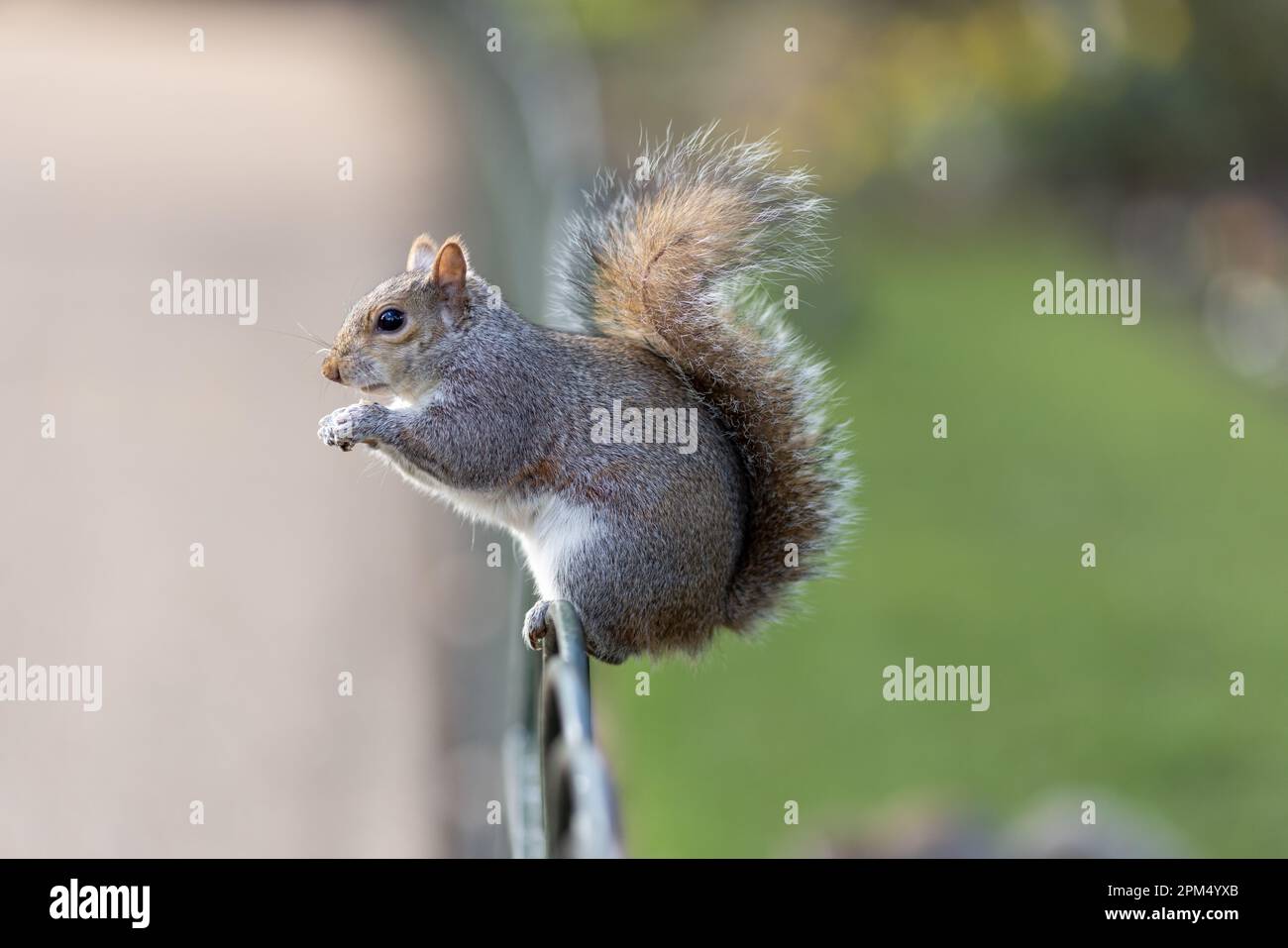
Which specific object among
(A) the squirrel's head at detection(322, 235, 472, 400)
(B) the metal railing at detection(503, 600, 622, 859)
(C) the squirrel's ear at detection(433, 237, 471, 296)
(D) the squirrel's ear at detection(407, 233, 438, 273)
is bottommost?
(B) the metal railing at detection(503, 600, 622, 859)

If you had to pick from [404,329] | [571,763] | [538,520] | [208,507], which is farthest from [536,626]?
[208,507]

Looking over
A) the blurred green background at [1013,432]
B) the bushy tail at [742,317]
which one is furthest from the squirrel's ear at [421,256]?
the blurred green background at [1013,432]

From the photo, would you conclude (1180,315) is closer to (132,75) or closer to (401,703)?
(132,75)

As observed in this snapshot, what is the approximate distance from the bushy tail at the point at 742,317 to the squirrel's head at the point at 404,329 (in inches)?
8.7

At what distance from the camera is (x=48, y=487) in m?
4.83

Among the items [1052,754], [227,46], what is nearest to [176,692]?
[1052,754]

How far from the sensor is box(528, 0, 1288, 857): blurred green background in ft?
20.3

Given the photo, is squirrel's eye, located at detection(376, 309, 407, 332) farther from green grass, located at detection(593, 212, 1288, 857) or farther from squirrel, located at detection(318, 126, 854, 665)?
green grass, located at detection(593, 212, 1288, 857)

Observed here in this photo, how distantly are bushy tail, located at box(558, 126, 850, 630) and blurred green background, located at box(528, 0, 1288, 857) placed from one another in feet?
0.46

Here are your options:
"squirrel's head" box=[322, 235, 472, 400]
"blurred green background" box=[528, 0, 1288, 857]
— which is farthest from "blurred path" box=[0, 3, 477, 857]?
"squirrel's head" box=[322, 235, 472, 400]

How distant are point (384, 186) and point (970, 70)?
260 inches

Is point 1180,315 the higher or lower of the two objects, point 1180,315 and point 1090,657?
the higher

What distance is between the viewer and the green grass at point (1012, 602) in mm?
6059

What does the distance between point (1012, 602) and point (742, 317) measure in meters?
6.25
